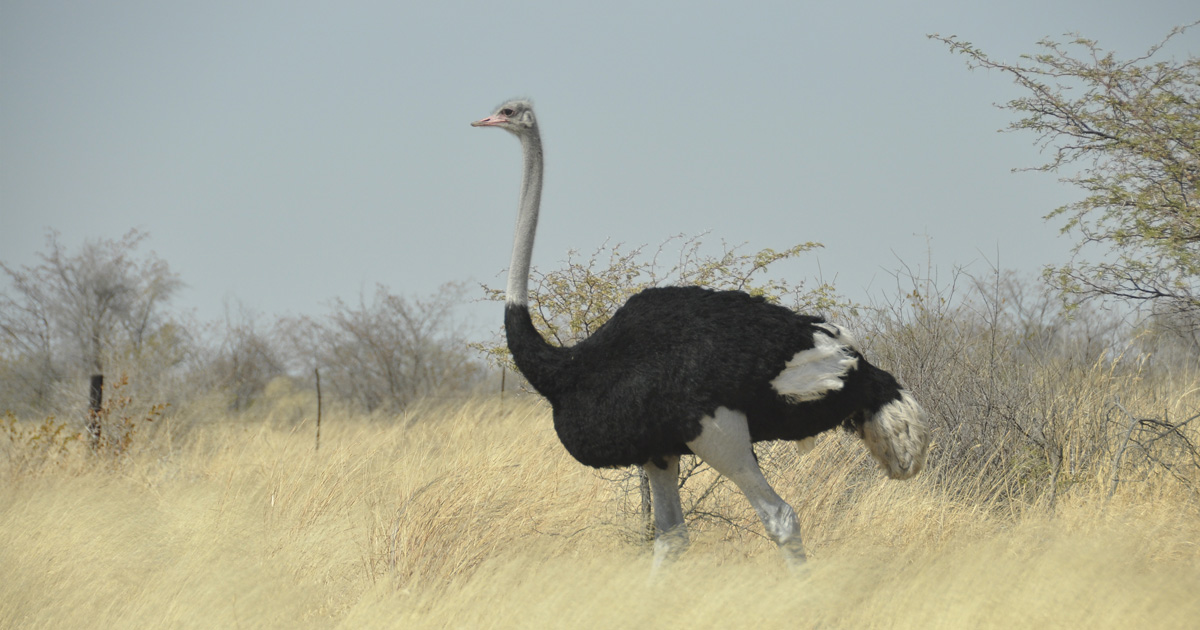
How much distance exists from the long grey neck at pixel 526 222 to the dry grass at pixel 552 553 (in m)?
1.19

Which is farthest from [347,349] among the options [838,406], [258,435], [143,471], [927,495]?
[838,406]

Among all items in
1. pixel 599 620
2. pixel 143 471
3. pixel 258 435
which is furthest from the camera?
pixel 258 435

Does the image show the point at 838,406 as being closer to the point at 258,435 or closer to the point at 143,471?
the point at 143,471

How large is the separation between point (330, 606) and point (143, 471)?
4.64 m

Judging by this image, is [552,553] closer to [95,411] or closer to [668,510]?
[668,510]

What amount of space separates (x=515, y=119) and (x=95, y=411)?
7.06m

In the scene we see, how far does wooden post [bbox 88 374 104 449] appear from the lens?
953cm

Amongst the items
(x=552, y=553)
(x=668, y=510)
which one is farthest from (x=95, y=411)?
(x=668, y=510)

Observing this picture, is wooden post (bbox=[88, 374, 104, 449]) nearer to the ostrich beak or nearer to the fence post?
the fence post

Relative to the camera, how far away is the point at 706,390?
12.5 ft

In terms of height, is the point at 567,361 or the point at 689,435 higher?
the point at 567,361

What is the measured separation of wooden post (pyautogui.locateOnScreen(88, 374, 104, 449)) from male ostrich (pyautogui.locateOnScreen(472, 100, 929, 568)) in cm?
698

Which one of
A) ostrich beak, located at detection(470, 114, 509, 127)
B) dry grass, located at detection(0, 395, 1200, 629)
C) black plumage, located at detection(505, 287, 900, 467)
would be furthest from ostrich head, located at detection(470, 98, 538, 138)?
dry grass, located at detection(0, 395, 1200, 629)

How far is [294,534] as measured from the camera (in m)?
5.62
